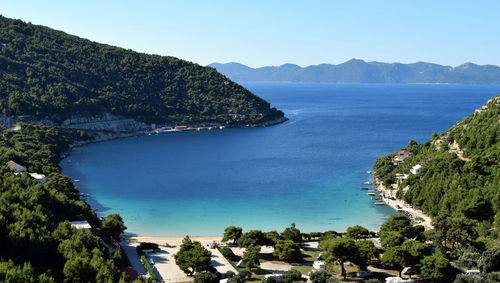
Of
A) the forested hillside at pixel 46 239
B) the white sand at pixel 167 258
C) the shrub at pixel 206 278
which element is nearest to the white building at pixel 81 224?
the forested hillside at pixel 46 239

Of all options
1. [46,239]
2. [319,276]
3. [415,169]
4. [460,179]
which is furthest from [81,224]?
[415,169]

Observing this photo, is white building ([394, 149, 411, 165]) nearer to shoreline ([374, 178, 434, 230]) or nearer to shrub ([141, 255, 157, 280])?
shoreline ([374, 178, 434, 230])

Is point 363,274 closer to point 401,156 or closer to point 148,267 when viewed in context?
point 148,267

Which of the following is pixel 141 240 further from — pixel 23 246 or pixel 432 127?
pixel 432 127

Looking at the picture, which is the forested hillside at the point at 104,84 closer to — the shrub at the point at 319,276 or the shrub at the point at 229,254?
the shrub at the point at 229,254

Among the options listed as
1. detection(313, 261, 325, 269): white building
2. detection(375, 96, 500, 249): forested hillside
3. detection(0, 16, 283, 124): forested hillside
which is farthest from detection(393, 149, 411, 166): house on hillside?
detection(0, 16, 283, 124): forested hillside

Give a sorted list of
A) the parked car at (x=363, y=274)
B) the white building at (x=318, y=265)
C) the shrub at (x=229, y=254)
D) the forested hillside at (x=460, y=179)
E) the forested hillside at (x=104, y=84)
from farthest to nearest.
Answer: the forested hillside at (x=104, y=84)
the forested hillside at (x=460, y=179)
the shrub at (x=229, y=254)
the white building at (x=318, y=265)
the parked car at (x=363, y=274)
